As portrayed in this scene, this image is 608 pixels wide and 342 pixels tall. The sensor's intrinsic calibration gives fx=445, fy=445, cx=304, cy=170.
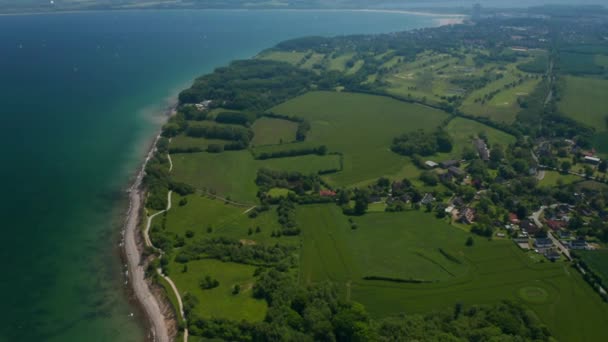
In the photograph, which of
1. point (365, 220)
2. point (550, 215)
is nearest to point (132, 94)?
point (365, 220)

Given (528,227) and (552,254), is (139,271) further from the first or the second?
(528,227)

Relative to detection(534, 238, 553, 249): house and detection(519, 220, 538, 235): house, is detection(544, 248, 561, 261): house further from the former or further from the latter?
detection(519, 220, 538, 235): house

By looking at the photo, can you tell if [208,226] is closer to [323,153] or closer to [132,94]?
[323,153]

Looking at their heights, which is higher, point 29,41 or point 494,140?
point 29,41

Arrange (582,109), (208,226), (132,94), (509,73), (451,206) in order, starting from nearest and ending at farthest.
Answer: (208,226)
(451,206)
(582,109)
(132,94)
(509,73)

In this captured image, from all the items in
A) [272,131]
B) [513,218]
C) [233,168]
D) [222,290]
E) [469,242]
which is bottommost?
[222,290]

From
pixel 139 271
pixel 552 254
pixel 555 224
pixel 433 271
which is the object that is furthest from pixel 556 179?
pixel 139 271

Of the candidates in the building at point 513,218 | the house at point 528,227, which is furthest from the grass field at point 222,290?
the house at point 528,227
